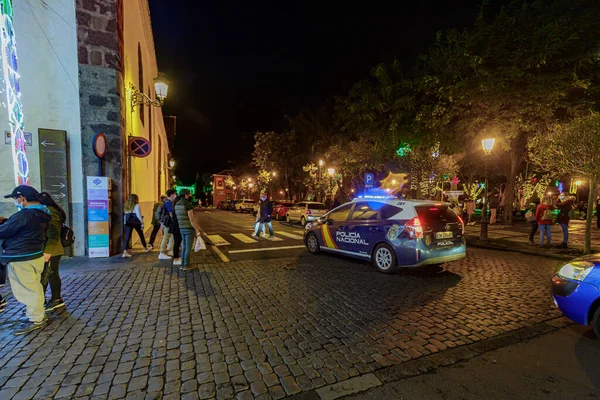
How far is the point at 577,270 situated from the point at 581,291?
26 cm

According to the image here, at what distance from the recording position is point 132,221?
8.07m

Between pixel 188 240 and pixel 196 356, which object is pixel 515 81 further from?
pixel 196 356

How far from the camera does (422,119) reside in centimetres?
1058

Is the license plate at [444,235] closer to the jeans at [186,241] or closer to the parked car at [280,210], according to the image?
the jeans at [186,241]

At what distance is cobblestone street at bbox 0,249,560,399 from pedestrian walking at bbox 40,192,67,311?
246 millimetres

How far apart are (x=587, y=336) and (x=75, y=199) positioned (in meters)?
10.6

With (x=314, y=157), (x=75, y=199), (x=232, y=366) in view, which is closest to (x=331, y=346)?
(x=232, y=366)

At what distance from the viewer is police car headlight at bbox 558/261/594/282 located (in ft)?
11.4

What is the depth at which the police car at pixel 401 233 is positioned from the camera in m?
6.02

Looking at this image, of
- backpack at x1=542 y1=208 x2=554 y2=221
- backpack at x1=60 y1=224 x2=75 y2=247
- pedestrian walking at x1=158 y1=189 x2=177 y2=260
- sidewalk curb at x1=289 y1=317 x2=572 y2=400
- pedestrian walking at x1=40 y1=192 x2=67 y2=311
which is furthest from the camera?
backpack at x1=542 y1=208 x2=554 y2=221

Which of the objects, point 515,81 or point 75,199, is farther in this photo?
point 515,81

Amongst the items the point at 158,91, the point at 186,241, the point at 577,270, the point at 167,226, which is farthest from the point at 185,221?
the point at 577,270

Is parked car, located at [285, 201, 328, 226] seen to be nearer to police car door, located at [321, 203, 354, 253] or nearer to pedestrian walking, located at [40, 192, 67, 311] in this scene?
police car door, located at [321, 203, 354, 253]

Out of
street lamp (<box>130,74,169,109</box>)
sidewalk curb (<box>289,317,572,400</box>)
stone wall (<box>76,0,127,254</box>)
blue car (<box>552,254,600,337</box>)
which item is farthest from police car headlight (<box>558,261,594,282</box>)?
street lamp (<box>130,74,169,109</box>)
